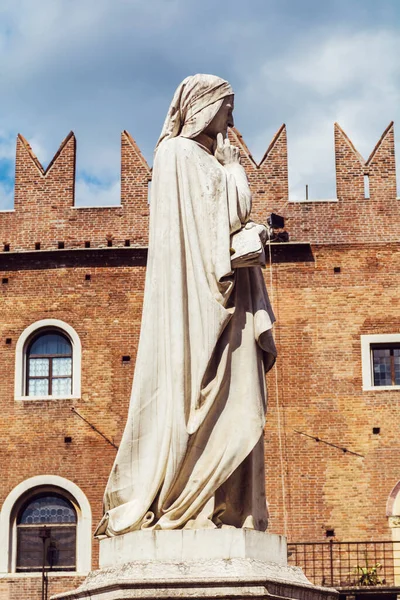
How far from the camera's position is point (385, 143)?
82.6 feet

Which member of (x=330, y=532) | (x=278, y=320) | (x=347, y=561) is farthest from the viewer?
(x=278, y=320)

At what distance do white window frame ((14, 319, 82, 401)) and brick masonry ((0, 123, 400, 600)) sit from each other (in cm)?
12

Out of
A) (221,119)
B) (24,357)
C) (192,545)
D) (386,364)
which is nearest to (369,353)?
(386,364)

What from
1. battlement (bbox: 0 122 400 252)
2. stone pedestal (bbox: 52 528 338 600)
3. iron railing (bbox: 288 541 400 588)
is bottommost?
stone pedestal (bbox: 52 528 338 600)

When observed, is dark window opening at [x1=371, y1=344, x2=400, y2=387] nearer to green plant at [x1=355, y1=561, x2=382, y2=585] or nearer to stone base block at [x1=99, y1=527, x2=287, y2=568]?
green plant at [x1=355, y1=561, x2=382, y2=585]

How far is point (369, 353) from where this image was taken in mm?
24047

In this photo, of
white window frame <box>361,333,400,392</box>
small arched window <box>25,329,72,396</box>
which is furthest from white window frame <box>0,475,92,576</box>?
white window frame <box>361,333,400,392</box>

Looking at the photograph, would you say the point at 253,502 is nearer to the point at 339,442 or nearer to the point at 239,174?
the point at 239,174

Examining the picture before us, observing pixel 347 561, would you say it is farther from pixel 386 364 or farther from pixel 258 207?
pixel 258 207

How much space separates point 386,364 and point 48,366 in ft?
21.0

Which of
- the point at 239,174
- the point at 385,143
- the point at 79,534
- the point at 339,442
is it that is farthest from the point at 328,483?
the point at 239,174

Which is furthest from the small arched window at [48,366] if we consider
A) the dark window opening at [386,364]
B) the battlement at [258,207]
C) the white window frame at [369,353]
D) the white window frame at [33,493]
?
the dark window opening at [386,364]

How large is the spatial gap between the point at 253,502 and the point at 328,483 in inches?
711

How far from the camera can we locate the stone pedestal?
16.5ft
